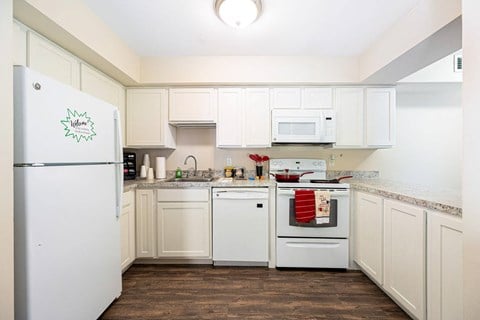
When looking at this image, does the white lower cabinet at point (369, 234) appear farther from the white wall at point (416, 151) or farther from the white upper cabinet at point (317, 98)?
the white upper cabinet at point (317, 98)

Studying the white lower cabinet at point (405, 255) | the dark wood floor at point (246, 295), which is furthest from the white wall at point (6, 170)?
the white lower cabinet at point (405, 255)

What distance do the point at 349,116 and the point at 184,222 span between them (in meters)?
2.27

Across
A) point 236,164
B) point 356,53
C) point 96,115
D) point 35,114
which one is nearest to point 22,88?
point 35,114

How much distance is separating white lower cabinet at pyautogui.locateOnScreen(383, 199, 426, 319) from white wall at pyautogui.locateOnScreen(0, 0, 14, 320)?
7.40ft

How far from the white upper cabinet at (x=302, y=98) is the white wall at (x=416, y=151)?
1.92 ft

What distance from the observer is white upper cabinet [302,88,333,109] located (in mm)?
2711

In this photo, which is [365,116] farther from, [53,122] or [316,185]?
[53,122]

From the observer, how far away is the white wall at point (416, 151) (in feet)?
9.86

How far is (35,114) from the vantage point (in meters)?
1.10

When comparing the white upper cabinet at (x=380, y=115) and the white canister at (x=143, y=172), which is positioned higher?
the white upper cabinet at (x=380, y=115)

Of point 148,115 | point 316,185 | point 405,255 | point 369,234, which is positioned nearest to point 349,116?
point 316,185

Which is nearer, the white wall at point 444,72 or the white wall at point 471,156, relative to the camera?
the white wall at point 471,156

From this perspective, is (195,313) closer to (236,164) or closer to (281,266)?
(281,266)

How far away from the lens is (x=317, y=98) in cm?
271
